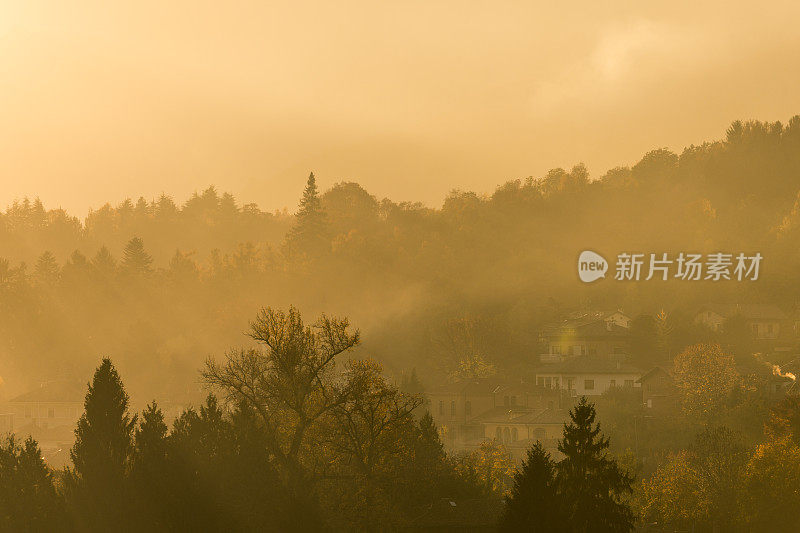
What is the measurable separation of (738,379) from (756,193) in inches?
3577

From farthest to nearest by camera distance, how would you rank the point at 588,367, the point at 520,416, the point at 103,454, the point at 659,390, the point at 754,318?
the point at 754,318
the point at 588,367
the point at 520,416
the point at 659,390
the point at 103,454

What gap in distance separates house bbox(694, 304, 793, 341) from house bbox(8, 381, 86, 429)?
8233cm

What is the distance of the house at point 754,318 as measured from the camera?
123m

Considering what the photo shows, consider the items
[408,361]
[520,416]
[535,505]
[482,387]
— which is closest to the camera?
[535,505]

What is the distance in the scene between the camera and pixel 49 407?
5630 inches

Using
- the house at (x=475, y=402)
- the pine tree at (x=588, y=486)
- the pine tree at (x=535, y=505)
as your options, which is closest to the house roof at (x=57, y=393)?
the house at (x=475, y=402)

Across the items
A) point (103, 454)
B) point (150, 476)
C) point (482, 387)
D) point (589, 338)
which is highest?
point (589, 338)

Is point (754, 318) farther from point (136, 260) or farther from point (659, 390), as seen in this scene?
point (136, 260)

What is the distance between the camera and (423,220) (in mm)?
183125

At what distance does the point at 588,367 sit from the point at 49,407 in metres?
74.8

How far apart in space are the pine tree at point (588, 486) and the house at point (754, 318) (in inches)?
3014

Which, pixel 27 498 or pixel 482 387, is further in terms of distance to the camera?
pixel 482 387

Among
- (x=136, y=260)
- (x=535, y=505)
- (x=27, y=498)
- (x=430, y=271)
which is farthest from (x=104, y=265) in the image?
(x=535, y=505)

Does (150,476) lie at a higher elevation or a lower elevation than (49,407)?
lower
